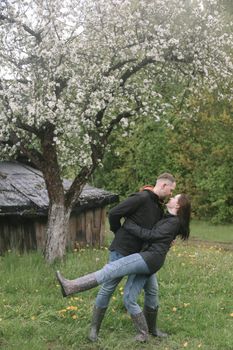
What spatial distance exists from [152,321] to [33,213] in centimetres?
563

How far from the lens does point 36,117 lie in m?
8.38

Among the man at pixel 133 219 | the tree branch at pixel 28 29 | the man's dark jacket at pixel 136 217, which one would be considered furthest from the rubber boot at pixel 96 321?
the tree branch at pixel 28 29

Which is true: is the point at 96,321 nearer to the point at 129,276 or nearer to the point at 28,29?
the point at 129,276

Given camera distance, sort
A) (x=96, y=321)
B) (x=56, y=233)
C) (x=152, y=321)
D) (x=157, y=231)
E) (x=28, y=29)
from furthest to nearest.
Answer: (x=56, y=233) < (x=28, y=29) < (x=152, y=321) < (x=96, y=321) < (x=157, y=231)

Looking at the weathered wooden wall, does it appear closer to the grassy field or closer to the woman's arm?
the grassy field

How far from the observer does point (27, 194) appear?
464 inches

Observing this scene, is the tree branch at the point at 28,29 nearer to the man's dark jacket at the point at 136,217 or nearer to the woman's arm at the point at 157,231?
the man's dark jacket at the point at 136,217

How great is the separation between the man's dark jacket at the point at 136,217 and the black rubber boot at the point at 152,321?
2.29 ft

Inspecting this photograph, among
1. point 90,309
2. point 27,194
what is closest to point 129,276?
point 90,309

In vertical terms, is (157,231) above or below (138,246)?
above

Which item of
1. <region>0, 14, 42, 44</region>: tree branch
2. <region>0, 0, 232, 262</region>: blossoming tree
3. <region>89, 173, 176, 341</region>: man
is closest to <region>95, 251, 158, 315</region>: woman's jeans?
<region>89, 173, 176, 341</region>: man

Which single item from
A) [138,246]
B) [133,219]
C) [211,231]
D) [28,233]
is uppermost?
[133,219]

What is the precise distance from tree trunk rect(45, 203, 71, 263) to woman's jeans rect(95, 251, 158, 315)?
11.5ft

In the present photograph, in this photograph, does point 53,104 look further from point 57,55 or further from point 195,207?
point 195,207
